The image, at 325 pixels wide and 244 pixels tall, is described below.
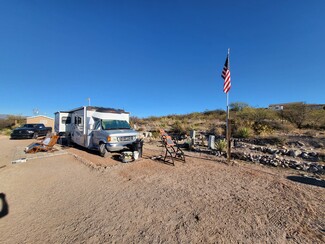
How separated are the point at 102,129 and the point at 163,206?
570 centimetres

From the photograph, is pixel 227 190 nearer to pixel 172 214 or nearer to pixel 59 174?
pixel 172 214

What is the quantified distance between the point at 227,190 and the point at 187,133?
419 inches

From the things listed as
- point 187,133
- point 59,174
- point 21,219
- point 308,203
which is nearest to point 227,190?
point 308,203

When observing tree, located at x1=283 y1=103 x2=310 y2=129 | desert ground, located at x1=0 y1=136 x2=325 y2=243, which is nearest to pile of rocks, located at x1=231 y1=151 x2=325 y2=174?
desert ground, located at x1=0 y1=136 x2=325 y2=243

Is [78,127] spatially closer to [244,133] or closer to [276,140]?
[244,133]

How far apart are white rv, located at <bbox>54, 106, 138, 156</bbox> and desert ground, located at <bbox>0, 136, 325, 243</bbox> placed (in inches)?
75.0

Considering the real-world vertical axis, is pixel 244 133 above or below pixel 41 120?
below

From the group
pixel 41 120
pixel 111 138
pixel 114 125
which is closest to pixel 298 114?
pixel 114 125

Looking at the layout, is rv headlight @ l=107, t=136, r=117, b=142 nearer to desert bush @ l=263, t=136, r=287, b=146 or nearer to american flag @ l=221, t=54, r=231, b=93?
american flag @ l=221, t=54, r=231, b=93

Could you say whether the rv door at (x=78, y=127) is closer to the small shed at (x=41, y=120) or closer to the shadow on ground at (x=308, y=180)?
the shadow on ground at (x=308, y=180)

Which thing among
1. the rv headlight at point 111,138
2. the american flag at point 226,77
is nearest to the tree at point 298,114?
the american flag at point 226,77

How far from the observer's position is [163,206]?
338cm

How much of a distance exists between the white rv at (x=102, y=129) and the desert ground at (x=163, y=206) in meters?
1.91

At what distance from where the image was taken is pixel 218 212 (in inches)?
121
